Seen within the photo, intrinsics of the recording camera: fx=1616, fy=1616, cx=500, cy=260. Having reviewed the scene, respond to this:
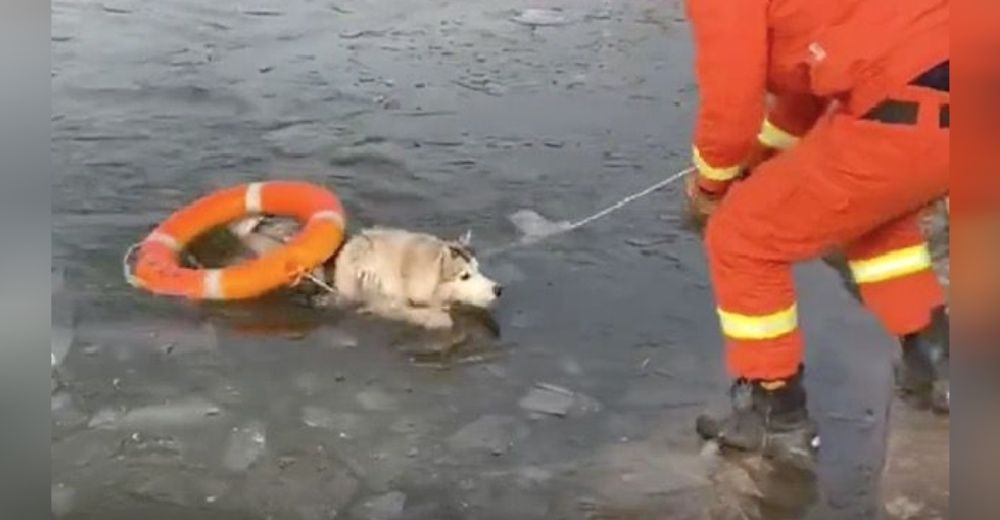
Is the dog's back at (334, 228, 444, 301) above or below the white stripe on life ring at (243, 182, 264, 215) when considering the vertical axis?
below

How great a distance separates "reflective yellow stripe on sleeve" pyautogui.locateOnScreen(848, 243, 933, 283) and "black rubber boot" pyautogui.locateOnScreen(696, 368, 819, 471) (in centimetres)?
12

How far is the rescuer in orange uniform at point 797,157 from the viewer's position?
1.14m

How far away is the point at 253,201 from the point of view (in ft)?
4.85

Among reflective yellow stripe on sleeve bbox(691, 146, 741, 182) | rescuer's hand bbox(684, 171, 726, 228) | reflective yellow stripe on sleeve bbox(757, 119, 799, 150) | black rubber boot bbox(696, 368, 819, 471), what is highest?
reflective yellow stripe on sleeve bbox(757, 119, 799, 150)

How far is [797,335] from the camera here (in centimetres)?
125

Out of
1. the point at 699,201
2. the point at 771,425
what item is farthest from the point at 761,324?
the point at 699,201

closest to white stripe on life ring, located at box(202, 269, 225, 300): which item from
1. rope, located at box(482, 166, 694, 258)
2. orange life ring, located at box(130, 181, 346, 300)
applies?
orange life ring, located at box(130, 181, 346, 300)

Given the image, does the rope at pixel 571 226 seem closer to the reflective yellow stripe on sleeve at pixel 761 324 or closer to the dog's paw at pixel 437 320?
the dog's paw at pixel 437 320

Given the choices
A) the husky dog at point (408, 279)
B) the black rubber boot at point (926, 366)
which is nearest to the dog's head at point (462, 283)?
the husky dog at point (408, 279)

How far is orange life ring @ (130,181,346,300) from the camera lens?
143 centimetres

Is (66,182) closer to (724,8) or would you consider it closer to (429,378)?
(429,378)

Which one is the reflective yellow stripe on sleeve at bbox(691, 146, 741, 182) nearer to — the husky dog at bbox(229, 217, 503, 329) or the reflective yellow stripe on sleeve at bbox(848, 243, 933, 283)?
the reflective yellow stripe on sleeve at bbox(848, 243, 933, 283)

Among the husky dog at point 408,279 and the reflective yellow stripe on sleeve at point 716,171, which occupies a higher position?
the reflective yellow stripe on sleeve at point 716,171

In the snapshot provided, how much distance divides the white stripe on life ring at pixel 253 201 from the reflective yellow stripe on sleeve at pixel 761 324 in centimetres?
47
